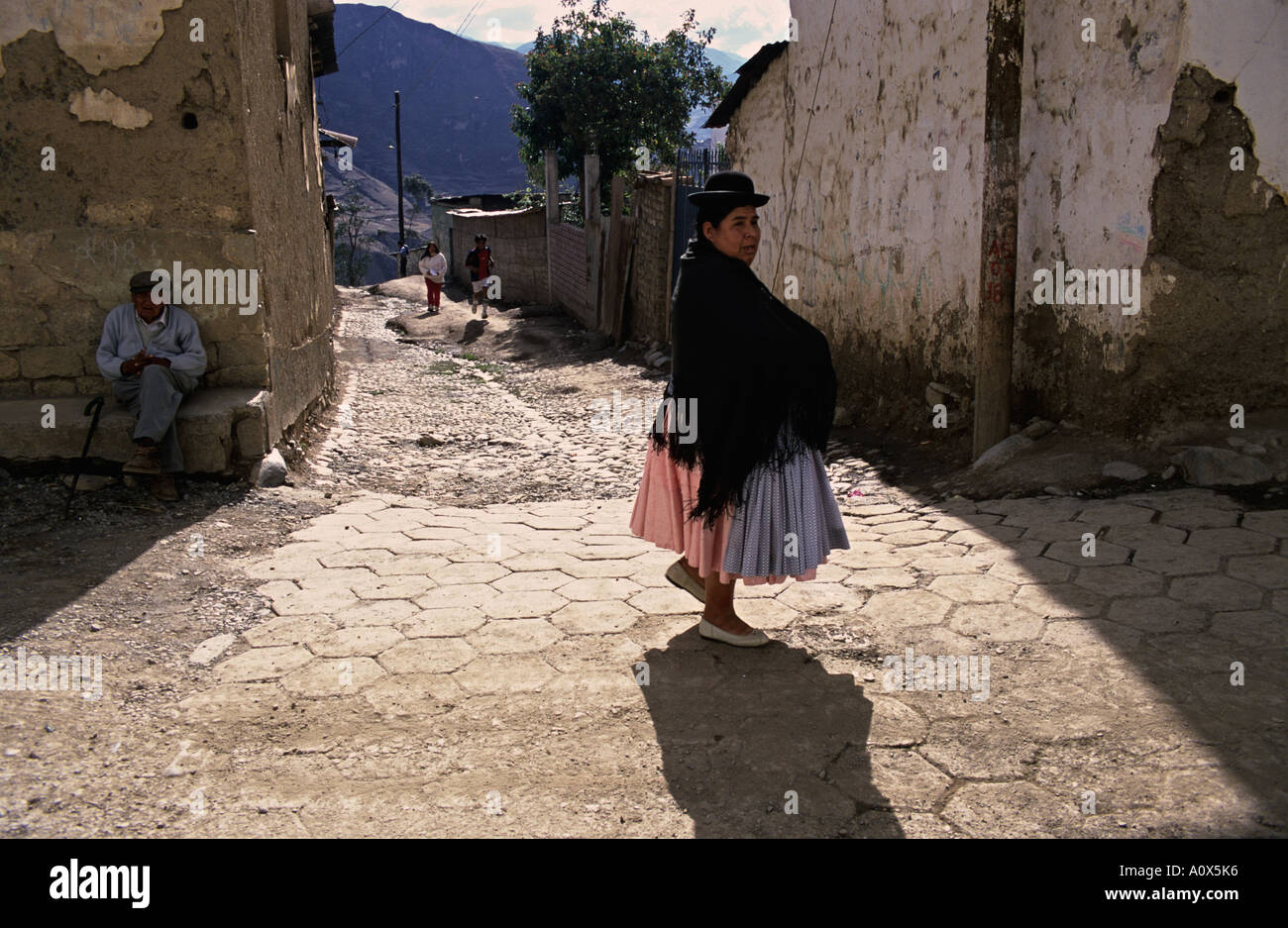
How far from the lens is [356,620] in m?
3.77

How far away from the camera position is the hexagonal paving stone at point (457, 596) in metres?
3.95

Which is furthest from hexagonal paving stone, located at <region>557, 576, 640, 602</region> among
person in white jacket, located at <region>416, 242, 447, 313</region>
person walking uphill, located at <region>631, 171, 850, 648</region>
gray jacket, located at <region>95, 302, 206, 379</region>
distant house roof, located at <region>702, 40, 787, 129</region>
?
person in white jacket, located at <region>416, 242, 447, 313</region>

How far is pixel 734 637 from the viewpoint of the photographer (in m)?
3.43

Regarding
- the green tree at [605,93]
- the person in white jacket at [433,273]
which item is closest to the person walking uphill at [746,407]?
the person in white jacket at [433,273]

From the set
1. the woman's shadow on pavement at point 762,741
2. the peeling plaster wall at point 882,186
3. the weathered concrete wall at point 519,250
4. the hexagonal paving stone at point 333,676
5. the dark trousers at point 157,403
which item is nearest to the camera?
the woman's shadow on pavement at point 762,741

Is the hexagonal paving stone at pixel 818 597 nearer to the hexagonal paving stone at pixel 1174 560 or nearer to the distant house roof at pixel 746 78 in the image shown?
the hexagonal paving stone at pixel 1174 560

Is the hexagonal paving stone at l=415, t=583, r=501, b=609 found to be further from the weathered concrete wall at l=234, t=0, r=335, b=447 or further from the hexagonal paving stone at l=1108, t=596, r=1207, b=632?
the hexagonal paving stone at l=1108, t=596, r=1207, b=632

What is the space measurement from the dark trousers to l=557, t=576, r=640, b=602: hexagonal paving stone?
2.25 meters

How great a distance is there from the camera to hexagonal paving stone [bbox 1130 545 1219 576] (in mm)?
3783

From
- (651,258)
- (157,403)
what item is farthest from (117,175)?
(651,258)

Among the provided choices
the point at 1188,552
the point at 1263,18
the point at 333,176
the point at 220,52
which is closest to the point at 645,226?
the point at 220,52

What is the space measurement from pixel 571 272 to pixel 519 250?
4.32 meters

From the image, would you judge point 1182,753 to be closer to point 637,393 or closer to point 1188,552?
point 1188,552
